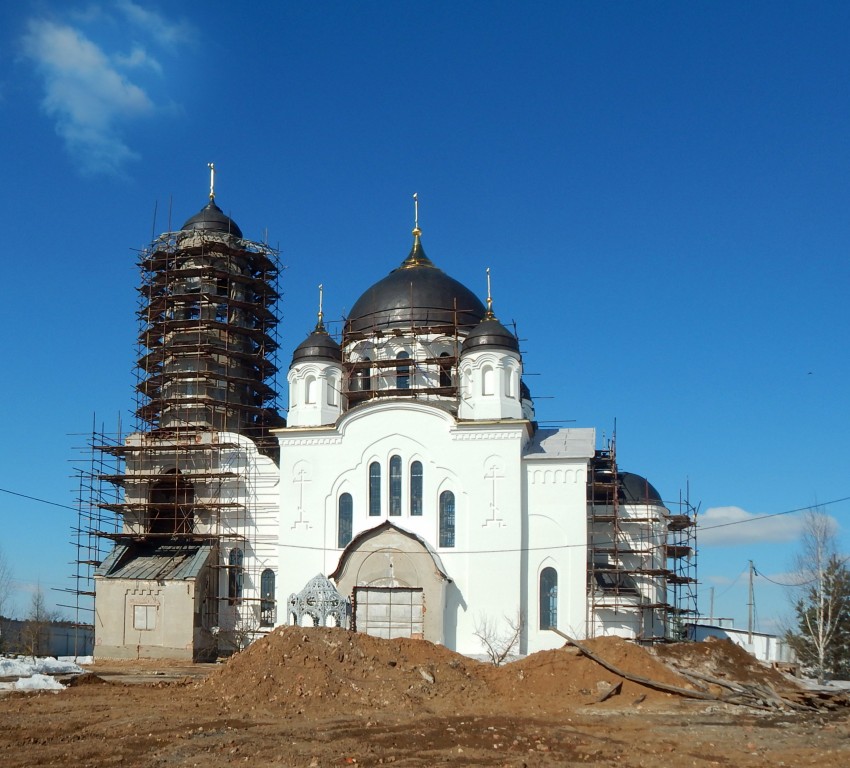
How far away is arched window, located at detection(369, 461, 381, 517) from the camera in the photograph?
111 feet

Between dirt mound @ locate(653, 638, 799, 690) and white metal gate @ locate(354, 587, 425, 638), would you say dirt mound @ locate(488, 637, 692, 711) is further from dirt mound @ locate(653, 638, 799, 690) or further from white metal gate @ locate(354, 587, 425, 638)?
white metal gate @ locate(354, 587, 425, 638)

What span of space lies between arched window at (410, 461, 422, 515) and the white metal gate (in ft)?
8.85

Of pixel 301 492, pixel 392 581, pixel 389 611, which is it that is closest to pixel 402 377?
pixel 301 492

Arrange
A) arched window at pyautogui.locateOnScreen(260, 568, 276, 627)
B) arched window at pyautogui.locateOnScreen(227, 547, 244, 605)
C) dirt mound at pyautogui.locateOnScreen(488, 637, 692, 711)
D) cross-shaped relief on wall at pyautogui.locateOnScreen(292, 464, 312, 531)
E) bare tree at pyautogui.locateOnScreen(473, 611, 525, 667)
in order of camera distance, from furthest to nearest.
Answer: arched window at pyautogui.locateOnScreen(227, 547, 244, 605) < arched window at pyautogui.locateOnScreen(260, 568, 276, 627) < cross-shaped relief on wall at pyautogui.locateOnScreen(292, 464, 312, 531) < bare tree at pyautogui.locateOnScreen(473, 611, 525, 667) < dirt mound at pyautogui.locateOnScreen(488, 637, 692, 711)

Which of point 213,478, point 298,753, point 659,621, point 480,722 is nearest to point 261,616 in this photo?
point 213,478

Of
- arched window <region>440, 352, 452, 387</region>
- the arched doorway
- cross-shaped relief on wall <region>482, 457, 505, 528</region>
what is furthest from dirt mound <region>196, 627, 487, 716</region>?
arched window <region>440, 352, 452, 387</region>

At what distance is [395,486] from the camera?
3400 centimetres

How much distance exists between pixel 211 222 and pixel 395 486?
1361 cm

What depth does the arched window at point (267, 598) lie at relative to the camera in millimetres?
35531

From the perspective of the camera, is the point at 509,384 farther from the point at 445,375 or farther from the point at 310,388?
the point at 310,388

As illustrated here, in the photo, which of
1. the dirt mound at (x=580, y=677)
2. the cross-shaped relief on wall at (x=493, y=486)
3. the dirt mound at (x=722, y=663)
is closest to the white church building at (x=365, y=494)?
the cross-shaped relief on wall at (x=493, y=486)

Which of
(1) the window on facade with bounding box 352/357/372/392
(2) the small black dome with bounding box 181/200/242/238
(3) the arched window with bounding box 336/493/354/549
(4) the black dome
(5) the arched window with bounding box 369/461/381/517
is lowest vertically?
(3) the arched window with bounding box 336/493/354/549

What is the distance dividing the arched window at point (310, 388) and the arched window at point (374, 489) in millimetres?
3512

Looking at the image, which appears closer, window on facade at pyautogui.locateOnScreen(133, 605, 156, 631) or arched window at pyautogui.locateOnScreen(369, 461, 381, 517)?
arched window at pyautogui.locateOnScreen(369, 461, 381, 517)
